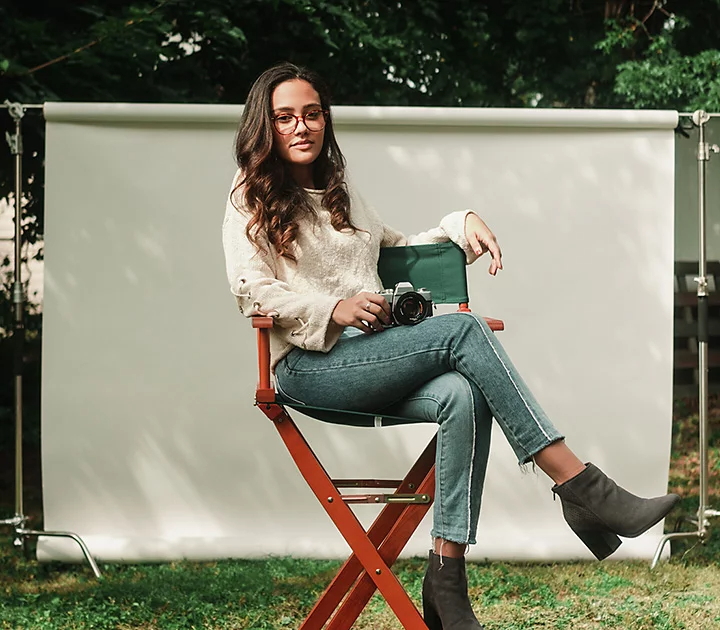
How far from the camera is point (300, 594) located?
342cm

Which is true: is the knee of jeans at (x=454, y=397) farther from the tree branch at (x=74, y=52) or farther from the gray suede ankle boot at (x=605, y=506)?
the tree branch at (x=74, y=52)

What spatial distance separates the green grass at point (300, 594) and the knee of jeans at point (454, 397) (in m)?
1.08

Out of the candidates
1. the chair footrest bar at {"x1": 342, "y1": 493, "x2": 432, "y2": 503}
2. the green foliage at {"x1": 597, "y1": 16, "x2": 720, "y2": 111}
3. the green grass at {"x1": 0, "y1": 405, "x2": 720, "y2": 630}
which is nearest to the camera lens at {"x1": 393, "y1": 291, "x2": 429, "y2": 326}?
the chair footrest bar at {"x1": 342, "y1": 493, "x2": 432, "y2": 503}

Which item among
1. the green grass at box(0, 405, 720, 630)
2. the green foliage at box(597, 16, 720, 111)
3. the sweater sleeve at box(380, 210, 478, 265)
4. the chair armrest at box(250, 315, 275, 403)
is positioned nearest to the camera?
the chair armrest at box(250, 315, 275, 403)

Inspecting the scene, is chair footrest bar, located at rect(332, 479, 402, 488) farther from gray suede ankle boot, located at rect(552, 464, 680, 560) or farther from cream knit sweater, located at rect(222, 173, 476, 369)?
gray suede ankle boot, located at rect(552, 464, 680, 560)

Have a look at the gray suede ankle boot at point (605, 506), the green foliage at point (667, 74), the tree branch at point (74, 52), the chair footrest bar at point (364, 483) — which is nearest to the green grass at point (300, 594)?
the chair footrest bar at point (364, 483)

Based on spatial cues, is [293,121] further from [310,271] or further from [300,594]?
[300,594]

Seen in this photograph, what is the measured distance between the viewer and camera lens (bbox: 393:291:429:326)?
2.39m

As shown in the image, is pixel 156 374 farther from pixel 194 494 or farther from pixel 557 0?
pixel 557 0

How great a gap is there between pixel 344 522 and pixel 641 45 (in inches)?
216

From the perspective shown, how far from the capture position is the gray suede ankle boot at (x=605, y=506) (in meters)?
2.19

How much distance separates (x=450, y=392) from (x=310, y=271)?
19.7 inches

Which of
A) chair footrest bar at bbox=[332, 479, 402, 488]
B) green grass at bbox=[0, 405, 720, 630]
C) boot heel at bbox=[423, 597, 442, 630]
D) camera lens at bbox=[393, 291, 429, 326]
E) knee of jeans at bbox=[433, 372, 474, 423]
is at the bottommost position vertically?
green grass at bbox=[0, 405, 720, 630]

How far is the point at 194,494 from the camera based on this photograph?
12.7ft
